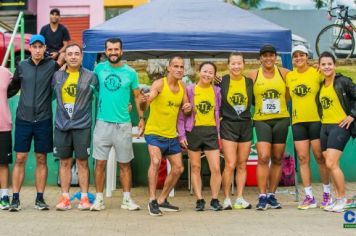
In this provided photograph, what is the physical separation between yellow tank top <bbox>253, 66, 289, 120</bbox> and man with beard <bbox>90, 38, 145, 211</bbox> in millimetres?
1541

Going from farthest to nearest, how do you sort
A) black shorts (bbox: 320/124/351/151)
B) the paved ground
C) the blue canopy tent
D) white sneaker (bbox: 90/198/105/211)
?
the blue canopy tent, white sneaker (bbox: 90/198/105/211), black shorts (bbox: 320/124/351/151), the paved ground

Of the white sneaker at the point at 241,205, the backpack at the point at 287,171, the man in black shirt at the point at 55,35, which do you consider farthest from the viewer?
the man in black shirt at the point at 55,35

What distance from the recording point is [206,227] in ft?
25.4

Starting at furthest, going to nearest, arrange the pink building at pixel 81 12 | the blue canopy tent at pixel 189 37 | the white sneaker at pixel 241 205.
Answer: the pink building at pixel 81 12
the blue canopy tent at pixel 189 37
the white sneaker at pixel 241 205

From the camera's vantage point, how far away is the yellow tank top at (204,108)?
905cm

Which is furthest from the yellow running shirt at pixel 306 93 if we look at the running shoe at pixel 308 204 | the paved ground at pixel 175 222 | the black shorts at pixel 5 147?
the black shorts at pixel 5 147

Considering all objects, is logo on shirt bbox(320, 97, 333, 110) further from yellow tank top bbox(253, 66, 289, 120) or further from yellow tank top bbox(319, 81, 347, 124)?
yellow tank top bbox(253, 66, 289, 120)

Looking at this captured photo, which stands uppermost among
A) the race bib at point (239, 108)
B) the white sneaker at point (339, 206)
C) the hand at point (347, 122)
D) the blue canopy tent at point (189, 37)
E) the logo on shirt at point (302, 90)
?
the blue canopy tent at point (189, 37)

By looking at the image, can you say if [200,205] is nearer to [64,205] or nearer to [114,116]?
[114,116]

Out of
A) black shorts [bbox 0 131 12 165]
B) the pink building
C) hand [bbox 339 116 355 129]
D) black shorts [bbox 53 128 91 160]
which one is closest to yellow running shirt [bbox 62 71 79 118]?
black shorts [bbox 53 128 91 160]

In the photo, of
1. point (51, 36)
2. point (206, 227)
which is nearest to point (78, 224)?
point (206, 227)

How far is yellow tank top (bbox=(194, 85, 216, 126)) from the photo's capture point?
9.05 metres

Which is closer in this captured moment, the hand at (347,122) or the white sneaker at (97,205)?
the hand at (347,122)

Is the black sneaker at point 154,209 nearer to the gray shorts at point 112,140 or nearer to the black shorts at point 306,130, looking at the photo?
the gray shorts at point 112,140
